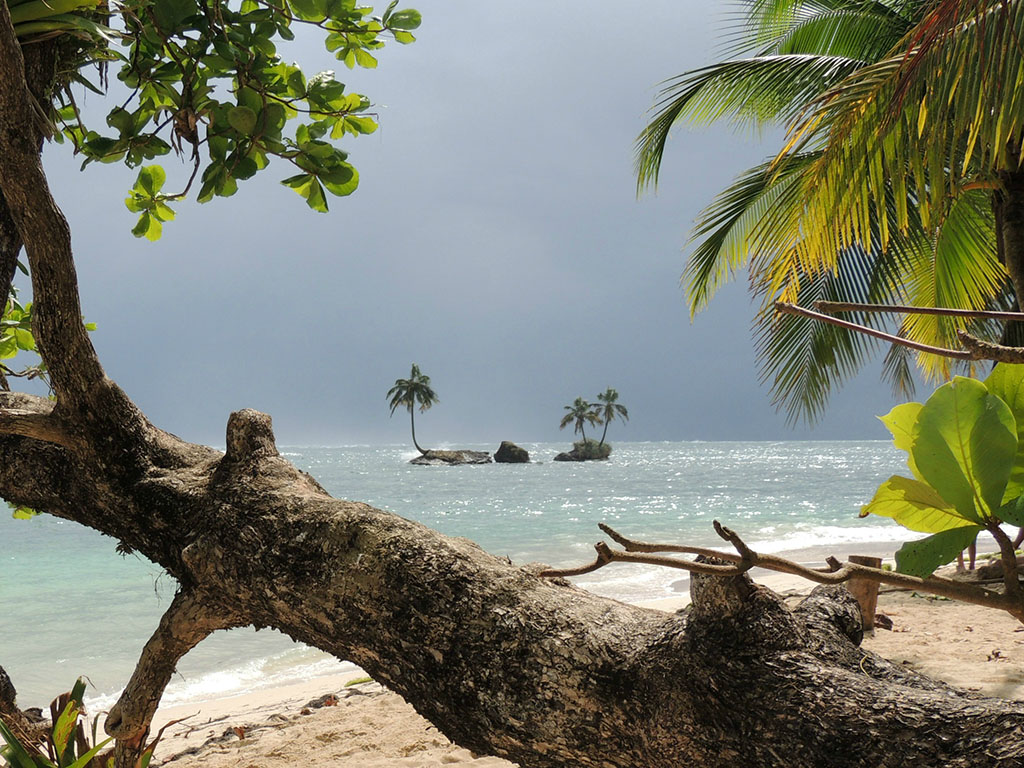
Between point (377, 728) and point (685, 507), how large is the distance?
26089mm

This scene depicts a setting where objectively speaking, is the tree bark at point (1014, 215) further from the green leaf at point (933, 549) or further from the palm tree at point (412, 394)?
the palm tree at point (412, 394)

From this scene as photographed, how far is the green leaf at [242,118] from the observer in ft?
5.25

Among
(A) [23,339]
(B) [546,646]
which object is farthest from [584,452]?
(B) [546,646]

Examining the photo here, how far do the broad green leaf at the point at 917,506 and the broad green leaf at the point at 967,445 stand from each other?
0.6 inches

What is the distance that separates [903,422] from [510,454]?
243ft

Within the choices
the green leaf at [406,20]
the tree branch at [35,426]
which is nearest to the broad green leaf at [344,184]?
the green leaf at [406,20]

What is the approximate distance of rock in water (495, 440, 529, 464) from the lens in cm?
7362

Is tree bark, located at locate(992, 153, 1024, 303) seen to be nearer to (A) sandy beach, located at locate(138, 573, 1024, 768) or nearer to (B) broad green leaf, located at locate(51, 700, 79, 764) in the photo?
(A) sandy beach, located at locate(138, 573, 1024, 768)

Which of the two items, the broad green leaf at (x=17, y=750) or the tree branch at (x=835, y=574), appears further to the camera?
the broad green leaf at (x=17, y=750)

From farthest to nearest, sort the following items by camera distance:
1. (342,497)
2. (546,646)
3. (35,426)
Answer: (342,497), (35,426), (546,646)

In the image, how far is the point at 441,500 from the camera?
113ft

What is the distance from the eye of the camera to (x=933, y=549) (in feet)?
1.74

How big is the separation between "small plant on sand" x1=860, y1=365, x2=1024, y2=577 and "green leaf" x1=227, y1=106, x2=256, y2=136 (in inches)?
59.6

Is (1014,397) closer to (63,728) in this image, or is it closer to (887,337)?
(887,337)
